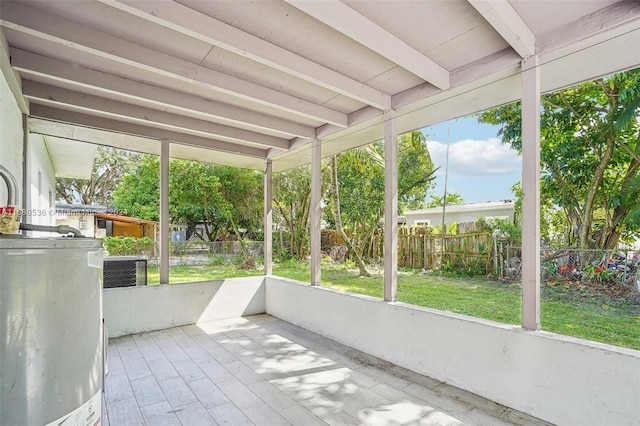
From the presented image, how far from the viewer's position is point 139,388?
2.63 metres

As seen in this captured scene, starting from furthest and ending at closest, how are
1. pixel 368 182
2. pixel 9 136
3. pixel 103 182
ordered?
1. pixel 103 182
2. pixel 368 182
3. pixel 9 136

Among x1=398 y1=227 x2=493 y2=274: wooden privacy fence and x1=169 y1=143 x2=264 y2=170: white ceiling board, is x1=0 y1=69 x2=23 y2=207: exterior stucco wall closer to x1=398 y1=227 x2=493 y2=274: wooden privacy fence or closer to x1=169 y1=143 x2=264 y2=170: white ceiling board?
x1=169 y1=143 x2=264 y2=170: white ceiling board

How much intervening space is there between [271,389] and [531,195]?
2.49 meters

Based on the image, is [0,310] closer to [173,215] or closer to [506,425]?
[506,425]

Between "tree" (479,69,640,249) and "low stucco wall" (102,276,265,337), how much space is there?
18.8ft

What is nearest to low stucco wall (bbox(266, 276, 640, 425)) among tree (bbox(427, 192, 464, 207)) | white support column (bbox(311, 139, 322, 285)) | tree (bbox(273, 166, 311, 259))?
white support column (bbox(311, 139, 322, 285))

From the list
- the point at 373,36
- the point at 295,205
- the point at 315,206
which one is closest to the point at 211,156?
the point at 315,206

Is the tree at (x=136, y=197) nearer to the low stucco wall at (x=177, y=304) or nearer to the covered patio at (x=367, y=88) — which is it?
the low stucco wall at (x=177, y=304)

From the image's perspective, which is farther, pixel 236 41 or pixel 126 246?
pixel 126 246

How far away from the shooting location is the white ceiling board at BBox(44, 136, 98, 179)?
460 centimetres

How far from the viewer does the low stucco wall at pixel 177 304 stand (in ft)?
12.8

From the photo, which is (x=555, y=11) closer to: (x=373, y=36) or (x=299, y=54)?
(x=373, y=36)

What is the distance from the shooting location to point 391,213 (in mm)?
3283

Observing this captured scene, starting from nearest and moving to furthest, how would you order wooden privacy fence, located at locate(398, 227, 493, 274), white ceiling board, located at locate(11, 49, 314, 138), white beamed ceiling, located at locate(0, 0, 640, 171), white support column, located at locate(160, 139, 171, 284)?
white beamed ceiling, located at locate(0, 0, 640, 171)
white ceiling board, located at locate(11, 49, 314, 138)
white support column, located at locate(160, 139, 171, 284)
wooden privacy fence, located at locate(398, 227, 493, 274)
